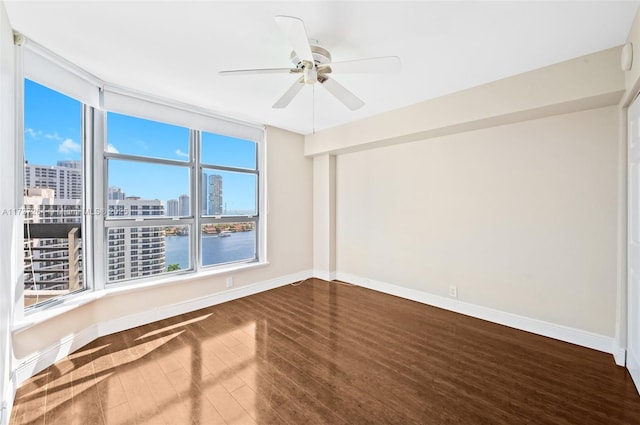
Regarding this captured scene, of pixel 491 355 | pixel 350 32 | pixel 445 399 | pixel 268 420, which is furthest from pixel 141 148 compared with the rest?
pixel 491 355

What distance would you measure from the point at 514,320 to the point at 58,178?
184 inches

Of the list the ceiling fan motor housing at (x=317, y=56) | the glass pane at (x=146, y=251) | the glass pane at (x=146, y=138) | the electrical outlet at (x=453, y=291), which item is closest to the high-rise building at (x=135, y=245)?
the glass pane at (x=146, y=251)

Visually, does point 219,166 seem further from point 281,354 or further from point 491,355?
point 491,355

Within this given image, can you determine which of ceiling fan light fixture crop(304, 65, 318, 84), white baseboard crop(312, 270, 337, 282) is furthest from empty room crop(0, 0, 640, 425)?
white baseboard crop(312, 270, 337, 282)

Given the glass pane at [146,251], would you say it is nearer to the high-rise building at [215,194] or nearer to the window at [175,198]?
the window at [175,198]

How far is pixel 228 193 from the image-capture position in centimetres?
386

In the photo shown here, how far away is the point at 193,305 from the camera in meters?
3.35

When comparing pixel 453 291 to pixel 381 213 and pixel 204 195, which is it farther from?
pixel 204 195

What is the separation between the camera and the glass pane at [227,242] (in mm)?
3642

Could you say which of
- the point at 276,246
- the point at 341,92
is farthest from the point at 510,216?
the point at 276,246

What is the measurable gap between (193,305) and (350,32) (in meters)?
3.34

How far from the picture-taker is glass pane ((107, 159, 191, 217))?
2859 millimetres

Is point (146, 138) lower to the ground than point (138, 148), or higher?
higher

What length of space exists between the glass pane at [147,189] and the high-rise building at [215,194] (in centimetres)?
30
